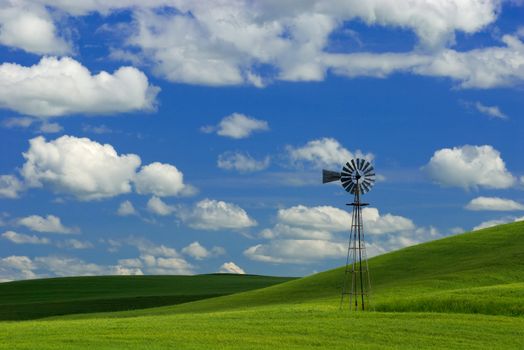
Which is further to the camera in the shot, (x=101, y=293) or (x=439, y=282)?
(x=101, y=293)

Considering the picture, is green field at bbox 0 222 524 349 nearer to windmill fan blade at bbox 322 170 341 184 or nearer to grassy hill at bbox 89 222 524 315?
grassy hill at bbox 89 222 524 315

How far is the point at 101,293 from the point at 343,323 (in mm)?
80126

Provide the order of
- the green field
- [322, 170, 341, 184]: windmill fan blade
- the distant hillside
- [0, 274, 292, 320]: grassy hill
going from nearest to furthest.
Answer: the green field, the distant hillside, [322, 170, 341, 184]: windmill fan blade, [0, 274, 292, 320]: grassy hill

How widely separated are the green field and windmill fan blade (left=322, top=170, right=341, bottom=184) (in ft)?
29.3

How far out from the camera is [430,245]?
303 ft

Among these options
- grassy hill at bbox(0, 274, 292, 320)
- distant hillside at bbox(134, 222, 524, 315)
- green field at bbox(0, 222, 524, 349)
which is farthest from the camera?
grassy hill at bbox(0, 274, 292, 320)

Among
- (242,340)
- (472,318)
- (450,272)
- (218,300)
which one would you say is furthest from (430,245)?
(242,340)

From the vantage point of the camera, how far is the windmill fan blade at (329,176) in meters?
58.3

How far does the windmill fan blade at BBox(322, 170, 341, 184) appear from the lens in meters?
58.3

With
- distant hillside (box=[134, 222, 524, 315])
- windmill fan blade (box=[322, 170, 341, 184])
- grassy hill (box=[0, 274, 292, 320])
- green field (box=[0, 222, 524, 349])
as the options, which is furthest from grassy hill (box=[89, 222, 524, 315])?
grassy hill (box=[0, 274, 292, 320])

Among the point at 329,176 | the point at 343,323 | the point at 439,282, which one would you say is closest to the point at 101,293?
the point at 439,282

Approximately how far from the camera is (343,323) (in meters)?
44.3

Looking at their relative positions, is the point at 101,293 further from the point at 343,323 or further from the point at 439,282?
the point at 343,323

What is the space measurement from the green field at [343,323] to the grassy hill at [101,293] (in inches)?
704
